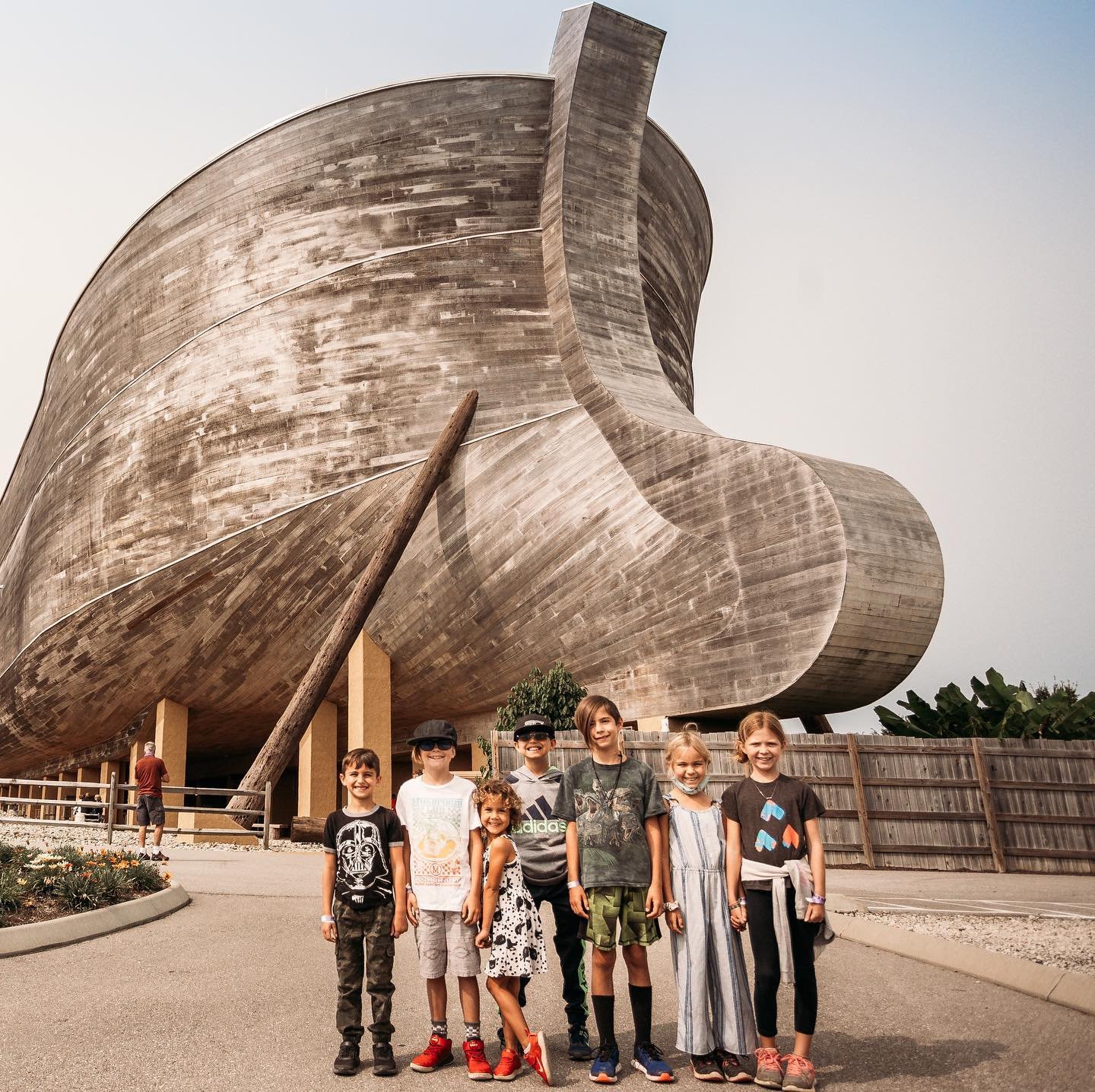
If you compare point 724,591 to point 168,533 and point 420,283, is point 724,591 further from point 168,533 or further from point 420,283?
point 168,533

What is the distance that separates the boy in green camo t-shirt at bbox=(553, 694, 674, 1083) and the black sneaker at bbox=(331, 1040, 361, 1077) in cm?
82

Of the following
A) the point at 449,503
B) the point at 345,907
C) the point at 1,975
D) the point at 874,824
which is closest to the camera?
the point at 345,907

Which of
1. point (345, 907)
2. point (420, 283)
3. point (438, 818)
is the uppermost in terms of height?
point (420, 283)

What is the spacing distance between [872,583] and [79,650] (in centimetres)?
1464

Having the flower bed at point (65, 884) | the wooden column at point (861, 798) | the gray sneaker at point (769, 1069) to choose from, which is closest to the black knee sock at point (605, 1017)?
the gray sneaker at point (769, 1069)

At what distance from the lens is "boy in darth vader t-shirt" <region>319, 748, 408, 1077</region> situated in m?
3.91

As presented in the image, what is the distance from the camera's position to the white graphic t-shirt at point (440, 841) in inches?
161

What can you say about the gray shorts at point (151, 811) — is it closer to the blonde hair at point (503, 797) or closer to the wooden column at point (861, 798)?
the wooden column at point (861, 798)

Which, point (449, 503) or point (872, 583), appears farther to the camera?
point (449, 503)

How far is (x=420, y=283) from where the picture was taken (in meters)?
18.0

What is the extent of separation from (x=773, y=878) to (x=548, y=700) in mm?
10902

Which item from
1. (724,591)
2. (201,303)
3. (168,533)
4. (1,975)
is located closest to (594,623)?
(724,591)

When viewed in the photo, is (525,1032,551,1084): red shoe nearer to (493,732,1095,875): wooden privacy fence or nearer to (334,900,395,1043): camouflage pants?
(334,900,395,1043): camouflage pants

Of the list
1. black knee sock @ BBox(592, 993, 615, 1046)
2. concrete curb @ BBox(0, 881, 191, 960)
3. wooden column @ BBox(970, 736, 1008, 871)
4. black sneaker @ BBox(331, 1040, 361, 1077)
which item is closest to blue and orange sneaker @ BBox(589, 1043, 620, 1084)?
black knee sock @ BBox(592, 993, 615, 1046)
